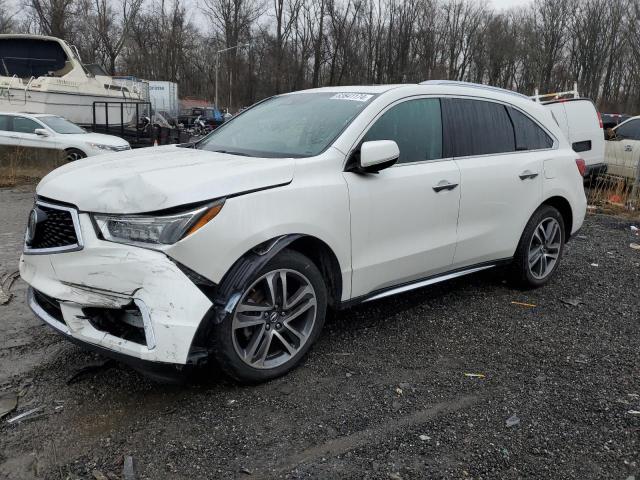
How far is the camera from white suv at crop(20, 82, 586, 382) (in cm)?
279

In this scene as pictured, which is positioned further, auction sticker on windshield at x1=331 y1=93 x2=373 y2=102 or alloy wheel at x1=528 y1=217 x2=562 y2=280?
alloy wheel at x1=528 y1=217 x2=562 y2=280

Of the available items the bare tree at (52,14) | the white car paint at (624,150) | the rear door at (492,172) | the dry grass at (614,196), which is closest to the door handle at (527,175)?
the rear door at (492,172)

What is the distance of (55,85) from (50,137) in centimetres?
437

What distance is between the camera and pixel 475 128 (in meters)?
4.47

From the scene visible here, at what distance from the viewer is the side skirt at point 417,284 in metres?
3.70

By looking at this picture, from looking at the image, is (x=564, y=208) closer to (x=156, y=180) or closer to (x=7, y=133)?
(x=156, y=180)

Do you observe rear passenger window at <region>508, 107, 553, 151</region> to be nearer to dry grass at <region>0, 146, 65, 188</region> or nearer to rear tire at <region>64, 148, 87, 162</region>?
dry grass at <region>0, 146, 65, 188</region>

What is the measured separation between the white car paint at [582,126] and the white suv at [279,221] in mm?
6480

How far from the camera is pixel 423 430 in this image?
284 centimetres

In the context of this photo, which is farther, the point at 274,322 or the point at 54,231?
the point at 274,322

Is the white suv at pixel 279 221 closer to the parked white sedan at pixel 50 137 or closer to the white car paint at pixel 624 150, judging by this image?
the white car paint at pixel 624 150

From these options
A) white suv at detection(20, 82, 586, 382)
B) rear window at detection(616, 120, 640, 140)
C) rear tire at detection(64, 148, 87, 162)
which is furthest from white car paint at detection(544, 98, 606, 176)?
rear tire at detection(64, 148, 87, 162)

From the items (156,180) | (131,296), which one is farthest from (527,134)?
(131,296)

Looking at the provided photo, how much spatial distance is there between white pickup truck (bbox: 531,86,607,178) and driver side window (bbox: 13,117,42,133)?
11400 mm
